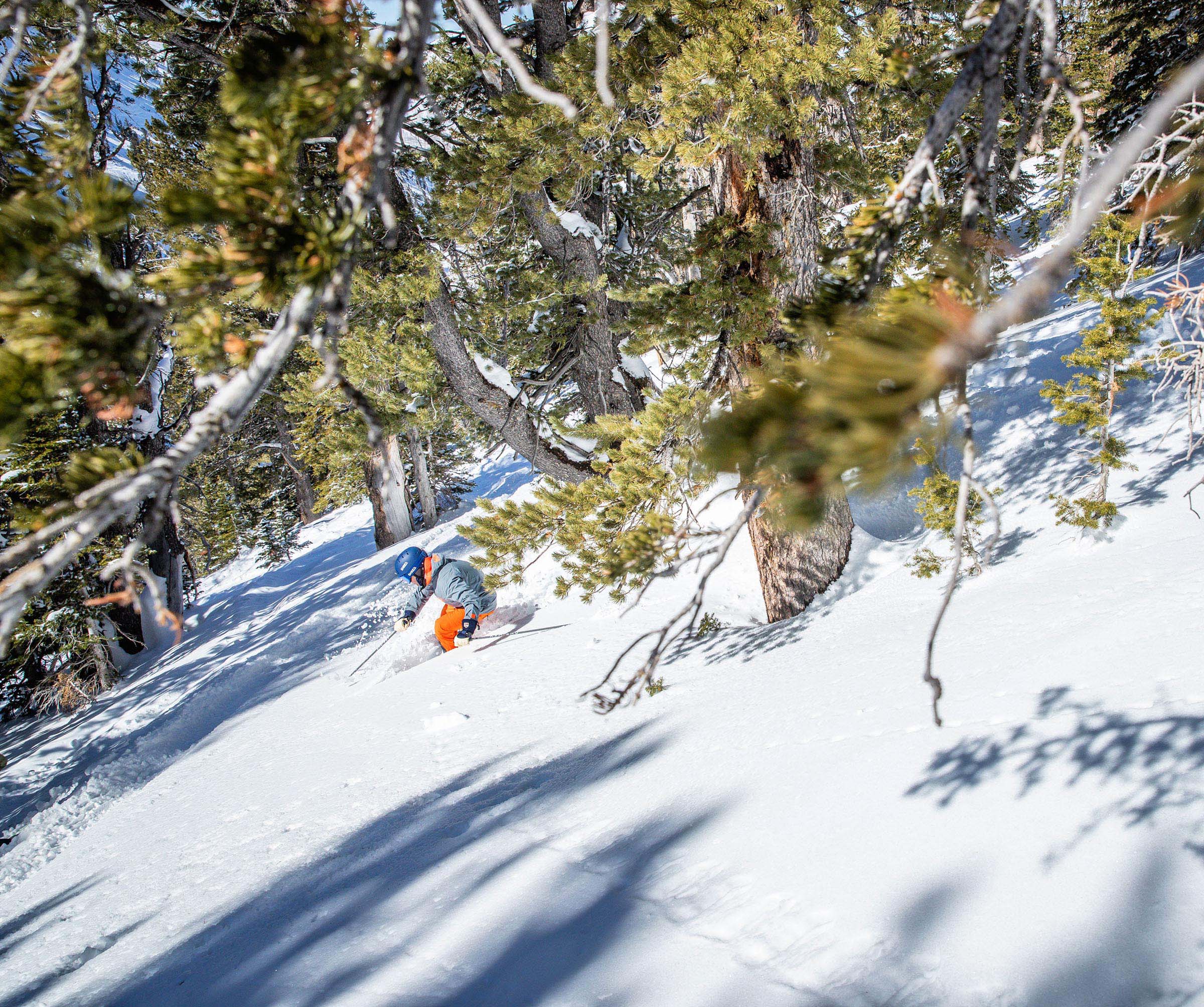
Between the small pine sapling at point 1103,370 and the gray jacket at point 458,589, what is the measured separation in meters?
5.51

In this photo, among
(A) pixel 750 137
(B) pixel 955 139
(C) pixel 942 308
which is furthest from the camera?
(A) pixel 750 137

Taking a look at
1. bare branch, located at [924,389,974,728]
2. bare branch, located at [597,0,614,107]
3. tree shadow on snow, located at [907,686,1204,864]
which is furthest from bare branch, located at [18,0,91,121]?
tree shadow on snow, located at [907,686,1204,864]

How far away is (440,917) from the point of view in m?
2.72

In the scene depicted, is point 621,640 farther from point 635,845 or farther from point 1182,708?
point 1182,708

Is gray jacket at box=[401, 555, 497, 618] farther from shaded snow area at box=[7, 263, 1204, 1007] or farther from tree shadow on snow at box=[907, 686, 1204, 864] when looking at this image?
tree shadow on snow at box=[907, 686, 1204, 864]

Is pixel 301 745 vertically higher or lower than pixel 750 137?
lower

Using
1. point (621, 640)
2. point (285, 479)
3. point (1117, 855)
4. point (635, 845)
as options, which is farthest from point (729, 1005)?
point (285, 479)

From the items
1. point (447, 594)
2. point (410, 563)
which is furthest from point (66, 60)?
point (410, 563)

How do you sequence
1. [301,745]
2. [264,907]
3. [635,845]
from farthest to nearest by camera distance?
[301,745] < [264,907] < [635,845]

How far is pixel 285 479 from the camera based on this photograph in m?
22.1

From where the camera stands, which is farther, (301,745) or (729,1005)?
(301,745)

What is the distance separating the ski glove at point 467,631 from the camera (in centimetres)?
730

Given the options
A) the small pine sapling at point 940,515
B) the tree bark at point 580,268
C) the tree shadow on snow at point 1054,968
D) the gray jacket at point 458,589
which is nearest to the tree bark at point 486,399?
the tree bark at point 580,268

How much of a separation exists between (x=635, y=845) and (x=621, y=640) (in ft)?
11.1
